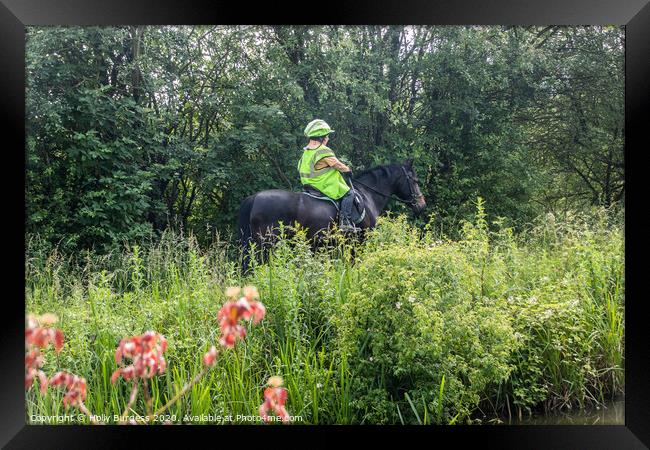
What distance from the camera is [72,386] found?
3.79 m

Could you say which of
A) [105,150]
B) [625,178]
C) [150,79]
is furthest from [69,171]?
[625,178]

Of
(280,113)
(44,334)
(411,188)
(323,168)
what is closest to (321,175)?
(323,168)

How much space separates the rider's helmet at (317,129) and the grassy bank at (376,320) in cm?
85

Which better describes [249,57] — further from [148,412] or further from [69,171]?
[148,412]

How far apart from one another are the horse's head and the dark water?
5.54ft

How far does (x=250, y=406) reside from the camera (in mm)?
3906

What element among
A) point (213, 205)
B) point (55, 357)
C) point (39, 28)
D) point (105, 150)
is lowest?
point (55, 357)

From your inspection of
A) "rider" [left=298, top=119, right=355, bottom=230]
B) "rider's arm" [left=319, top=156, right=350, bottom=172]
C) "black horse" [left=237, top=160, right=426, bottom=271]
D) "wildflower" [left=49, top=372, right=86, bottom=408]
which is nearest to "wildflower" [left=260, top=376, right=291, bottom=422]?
"black horse" [left=237, top=160, right=426, bottom=271]

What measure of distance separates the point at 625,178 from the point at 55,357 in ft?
13.9

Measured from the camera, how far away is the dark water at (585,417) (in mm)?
3955

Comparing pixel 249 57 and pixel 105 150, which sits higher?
pixel 249 57

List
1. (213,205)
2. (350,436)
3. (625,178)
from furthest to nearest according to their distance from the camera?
1. (213,205)
2. (625,178)
3. (350,436)

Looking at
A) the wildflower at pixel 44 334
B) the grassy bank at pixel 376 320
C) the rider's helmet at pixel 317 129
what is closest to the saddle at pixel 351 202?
the grassy bank at pixel 376 320

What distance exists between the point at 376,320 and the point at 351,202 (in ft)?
3.59
